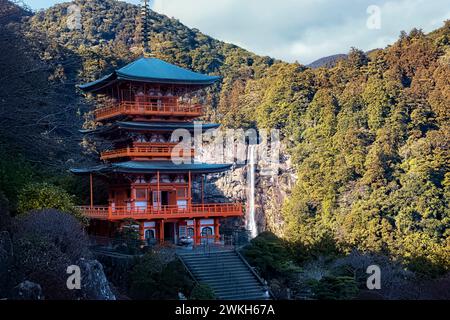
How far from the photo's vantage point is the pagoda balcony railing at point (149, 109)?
26.1 metres

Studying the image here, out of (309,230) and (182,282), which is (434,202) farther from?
(182,282)

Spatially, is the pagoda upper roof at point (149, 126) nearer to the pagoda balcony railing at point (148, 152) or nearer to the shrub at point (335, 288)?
the pagoda balcony railing at point (148, 152)

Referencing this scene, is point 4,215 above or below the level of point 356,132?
below

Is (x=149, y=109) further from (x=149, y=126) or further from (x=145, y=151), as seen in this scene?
(x=145, y=151)

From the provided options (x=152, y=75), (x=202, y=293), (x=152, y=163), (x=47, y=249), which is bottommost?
(x=202, y=293)

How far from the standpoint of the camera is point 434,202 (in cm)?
3872

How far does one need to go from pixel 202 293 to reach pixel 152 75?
11384 mm

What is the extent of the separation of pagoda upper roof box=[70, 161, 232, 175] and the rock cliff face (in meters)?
22.7

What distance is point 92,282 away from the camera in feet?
51.4

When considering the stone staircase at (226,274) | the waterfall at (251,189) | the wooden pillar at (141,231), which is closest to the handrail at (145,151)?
the wooden pillar at (141,231)

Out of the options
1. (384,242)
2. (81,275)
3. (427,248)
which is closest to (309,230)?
(384,242)

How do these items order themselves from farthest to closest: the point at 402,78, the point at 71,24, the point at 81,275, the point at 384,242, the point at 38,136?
the point at 71,24, the point at 402,78, the point at 384,242, the point at 38,136, the point at 81,275

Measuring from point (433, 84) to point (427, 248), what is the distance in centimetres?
1478

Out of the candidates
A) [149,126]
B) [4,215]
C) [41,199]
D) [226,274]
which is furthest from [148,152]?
[4,215]
